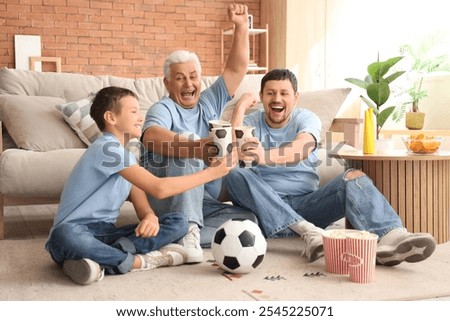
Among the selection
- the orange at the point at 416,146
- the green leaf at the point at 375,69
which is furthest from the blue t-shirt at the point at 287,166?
the green leaf at the point at 375,69

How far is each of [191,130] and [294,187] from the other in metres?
0.53

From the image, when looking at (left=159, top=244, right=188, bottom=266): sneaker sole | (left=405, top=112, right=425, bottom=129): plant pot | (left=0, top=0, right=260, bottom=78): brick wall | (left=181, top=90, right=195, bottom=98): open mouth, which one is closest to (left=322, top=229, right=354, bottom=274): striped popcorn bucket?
(left=159, top=244, right=188, bottom=266): sneaker sole

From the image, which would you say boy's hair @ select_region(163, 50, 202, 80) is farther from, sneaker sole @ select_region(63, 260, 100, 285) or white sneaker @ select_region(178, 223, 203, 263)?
sneaker sole @ select_region(63, 260, 100, 285)

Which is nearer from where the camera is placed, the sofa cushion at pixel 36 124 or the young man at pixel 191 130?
the young man at pixel 191 130

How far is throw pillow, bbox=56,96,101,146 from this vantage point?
3.10m

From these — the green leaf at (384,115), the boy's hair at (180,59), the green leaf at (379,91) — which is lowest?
the green leaf at (384,115)

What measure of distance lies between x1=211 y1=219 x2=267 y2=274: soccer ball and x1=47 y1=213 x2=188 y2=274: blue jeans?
0.29 meters

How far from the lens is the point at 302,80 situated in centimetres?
648

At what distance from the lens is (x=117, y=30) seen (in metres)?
6.77

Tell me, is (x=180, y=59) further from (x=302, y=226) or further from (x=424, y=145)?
(x=424, y=145)

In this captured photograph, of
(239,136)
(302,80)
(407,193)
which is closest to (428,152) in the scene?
(407,193)

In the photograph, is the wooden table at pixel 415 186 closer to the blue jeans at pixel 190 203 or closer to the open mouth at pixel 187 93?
the blue jeans at pixel 190 203

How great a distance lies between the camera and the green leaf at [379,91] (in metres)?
3.79

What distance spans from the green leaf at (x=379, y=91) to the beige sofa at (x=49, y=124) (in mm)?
535
